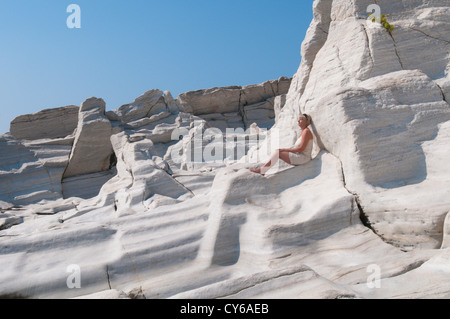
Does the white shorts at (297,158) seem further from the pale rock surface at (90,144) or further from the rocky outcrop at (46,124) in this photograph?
the rocky outcrop at (46,124)

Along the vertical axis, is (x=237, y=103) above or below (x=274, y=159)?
above

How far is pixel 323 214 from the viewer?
4453 millimetres

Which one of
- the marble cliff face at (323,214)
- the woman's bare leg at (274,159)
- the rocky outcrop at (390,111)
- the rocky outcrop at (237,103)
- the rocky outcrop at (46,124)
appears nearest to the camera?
the marble cliff face at (323,214)

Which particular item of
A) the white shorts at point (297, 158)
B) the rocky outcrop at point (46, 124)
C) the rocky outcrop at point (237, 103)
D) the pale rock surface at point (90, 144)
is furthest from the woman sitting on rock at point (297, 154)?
the rocky outcrop at point (237, 103)

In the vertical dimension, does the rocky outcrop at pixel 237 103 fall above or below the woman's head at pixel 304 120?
above

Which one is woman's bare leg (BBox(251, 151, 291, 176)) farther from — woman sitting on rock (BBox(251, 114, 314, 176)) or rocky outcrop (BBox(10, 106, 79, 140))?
rocky outcrop (BBox(10, 106, 79, 140))

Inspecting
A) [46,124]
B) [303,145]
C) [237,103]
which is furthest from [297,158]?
[237,103]

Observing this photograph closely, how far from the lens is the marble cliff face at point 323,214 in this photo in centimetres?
362

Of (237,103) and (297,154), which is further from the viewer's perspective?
(237,103)

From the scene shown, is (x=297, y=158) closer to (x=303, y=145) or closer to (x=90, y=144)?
(x=303, y=145)

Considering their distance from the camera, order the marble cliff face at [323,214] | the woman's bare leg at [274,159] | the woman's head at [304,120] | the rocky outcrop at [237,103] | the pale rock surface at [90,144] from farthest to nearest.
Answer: the rocky outcrop at [237,103] < the pale rock surface at [90,144] < the woman's head at [304,120] < the woman's bare leg at [274,159] < the marble cliff face at [323,214]

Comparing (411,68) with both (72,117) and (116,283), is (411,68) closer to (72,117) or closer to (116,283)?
(116,283)

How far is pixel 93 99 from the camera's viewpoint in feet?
47.6
